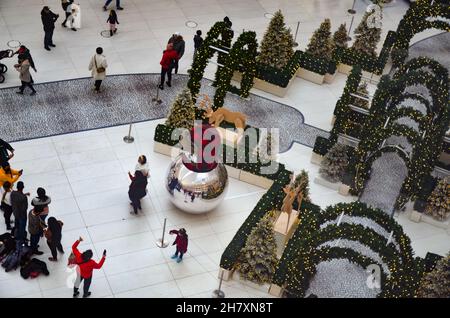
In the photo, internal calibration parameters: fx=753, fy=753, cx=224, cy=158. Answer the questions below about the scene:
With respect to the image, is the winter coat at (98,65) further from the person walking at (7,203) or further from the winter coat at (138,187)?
the person walking at (7,203)

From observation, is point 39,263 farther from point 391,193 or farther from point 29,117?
point 391,193

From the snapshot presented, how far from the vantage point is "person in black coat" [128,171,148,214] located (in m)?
16.7

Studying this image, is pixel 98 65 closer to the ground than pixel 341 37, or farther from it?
closer to the ground

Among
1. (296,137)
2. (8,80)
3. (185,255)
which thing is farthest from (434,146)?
(8,80)

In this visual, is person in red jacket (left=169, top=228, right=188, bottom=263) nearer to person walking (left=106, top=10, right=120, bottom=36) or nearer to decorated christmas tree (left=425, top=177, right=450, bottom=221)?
decorated christmas tree (left=425, top=177, right=450, bottom=221)

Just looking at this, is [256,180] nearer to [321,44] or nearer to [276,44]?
[276,44]

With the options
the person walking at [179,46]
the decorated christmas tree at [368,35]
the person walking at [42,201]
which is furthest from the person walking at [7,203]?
the decorated christmas tree at [368,35]

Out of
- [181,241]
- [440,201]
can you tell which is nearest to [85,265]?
[181,241]

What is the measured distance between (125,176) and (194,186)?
251 centimetres

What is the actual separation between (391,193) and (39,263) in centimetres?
883

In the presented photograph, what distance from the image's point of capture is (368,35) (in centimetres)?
2338

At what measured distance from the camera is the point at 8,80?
20.8 meters

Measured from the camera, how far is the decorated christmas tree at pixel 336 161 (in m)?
18.8
